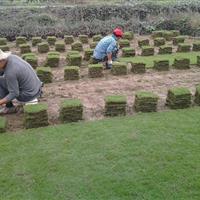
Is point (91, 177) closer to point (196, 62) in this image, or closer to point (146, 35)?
point (196, 62)

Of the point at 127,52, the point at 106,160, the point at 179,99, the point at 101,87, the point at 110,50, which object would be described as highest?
the point at 110,50

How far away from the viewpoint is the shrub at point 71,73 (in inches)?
416

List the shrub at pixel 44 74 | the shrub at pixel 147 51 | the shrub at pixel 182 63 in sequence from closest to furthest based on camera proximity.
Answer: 1. the shrub at pixel 44 74
2. the shrub at pixel 182 63
3. the shrub at pixel 147 51

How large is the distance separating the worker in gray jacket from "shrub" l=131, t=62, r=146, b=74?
3564 millimetres

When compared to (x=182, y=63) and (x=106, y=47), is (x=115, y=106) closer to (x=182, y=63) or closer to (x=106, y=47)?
(x=106, y=47)

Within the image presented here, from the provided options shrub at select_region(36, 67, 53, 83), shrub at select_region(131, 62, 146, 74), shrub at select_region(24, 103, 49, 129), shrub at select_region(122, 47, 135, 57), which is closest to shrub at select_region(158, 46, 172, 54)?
shrub at select_region(122, 47, 135, 57)

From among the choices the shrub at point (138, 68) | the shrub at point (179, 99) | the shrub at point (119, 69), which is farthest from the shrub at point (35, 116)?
the shrub at point (138, 68)

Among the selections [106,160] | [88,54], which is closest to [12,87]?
[106,160]

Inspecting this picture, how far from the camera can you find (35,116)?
758cm

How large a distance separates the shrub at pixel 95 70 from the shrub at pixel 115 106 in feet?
→ 8.92

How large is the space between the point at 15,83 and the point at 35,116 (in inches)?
27.3

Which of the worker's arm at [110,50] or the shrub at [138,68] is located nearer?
the shrub at [138,68]

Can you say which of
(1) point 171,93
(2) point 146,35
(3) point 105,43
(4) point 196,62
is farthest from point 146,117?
(2) point 146,35

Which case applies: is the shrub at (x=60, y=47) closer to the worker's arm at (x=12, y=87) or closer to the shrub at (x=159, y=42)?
the shrub at (x=159, y=42)
